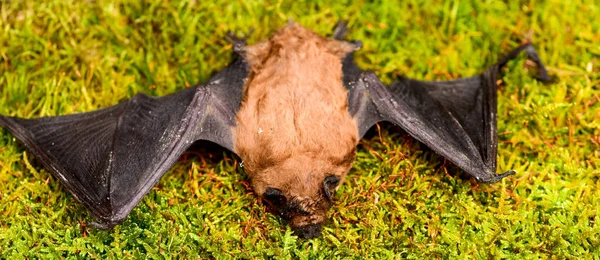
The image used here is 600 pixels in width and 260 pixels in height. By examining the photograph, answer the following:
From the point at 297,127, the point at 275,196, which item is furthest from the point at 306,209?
the point at 297,127

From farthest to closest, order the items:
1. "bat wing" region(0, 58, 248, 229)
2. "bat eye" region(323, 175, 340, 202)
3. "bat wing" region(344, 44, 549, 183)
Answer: "bat wing" region(344, 44, 549, 183) → "bat wing" region(0, 58, 248, 229) → "bat eye" region(323, 175, 340, 202)

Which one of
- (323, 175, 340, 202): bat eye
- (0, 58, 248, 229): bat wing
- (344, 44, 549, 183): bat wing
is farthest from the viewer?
(344, 44, 549, 183): bat wing

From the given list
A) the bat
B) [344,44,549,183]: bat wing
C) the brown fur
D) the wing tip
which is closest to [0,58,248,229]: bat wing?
the bat

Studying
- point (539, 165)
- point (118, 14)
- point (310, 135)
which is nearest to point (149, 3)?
point (118, 14)

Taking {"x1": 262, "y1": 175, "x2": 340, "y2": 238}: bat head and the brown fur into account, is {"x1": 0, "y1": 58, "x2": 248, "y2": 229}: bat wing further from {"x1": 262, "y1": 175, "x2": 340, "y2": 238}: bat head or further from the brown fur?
{"x1": 262, "y1": 175, "x2": 340, "y2": 238}: bat head

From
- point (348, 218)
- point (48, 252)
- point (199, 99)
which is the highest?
point (199, 99)

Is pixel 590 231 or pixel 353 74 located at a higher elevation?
pixel 353 74

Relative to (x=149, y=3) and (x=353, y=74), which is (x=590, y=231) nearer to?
(x=353, y=74)

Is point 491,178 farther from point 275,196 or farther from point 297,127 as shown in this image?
point 275,196
